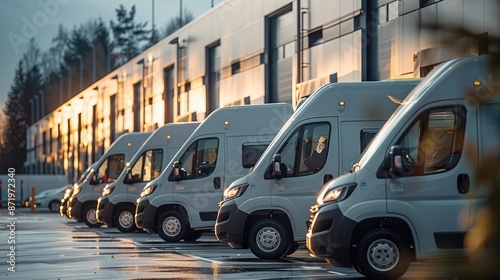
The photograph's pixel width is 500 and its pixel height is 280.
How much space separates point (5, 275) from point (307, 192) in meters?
4.40

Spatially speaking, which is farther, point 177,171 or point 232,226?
point 177,171

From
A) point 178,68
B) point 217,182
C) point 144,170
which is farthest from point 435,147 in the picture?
point 178,68

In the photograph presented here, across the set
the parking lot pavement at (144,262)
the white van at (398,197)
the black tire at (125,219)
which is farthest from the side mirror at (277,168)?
the black tire at (125,219)

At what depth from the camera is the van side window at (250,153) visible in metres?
19.3

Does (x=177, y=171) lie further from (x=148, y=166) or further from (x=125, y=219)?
(x=125, y=219)

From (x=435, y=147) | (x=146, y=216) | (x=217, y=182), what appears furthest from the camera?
(x=146, y=216)

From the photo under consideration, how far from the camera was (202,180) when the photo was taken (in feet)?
65.6

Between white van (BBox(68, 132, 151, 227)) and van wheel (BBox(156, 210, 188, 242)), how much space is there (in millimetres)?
8274

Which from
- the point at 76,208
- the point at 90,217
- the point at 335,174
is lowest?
the point at 90,217

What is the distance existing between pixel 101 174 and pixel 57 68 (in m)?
112

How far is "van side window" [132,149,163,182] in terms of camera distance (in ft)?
80.8

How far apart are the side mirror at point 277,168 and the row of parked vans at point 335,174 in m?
0.02

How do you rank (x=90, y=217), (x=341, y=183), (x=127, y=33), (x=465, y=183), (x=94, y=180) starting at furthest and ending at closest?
(x=127, y=33) < (x=90, y=217) < (x=94, y=180) < (x=341, y=183) < (x=465, y=183)

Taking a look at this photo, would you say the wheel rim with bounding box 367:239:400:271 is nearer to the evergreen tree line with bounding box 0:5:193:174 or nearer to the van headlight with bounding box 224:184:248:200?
the van headlight with bounding box 224:184:248:200
